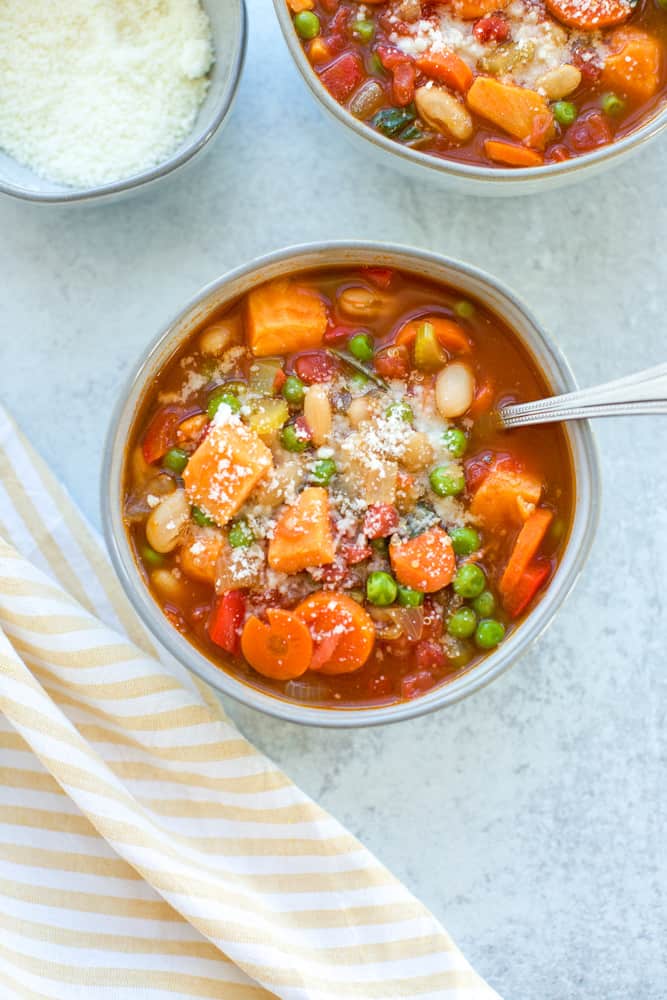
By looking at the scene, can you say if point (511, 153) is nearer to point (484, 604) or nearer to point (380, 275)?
point (380, 275)

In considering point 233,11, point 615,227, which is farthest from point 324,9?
point 615,227

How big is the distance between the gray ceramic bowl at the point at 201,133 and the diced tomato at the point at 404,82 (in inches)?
16.3

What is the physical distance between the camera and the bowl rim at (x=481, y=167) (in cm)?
249

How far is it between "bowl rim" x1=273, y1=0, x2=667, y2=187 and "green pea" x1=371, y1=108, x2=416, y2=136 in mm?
58

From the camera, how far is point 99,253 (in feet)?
9.61

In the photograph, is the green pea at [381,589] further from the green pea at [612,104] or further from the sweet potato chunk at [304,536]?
the green pea at [612,104]

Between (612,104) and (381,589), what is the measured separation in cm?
134

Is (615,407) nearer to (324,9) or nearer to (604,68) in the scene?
(604,68)

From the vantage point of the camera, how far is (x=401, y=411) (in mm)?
2541

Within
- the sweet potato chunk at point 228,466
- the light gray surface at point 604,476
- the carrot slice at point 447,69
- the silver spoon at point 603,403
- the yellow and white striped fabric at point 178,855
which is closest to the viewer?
the silver spoon at point 603,403

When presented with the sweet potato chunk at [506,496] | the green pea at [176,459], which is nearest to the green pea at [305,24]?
the green pea at [176,459]

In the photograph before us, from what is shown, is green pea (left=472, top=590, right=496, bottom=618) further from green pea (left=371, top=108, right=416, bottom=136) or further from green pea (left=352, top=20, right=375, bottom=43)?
green pea (left=352, top=20, right=375, bottom=43)

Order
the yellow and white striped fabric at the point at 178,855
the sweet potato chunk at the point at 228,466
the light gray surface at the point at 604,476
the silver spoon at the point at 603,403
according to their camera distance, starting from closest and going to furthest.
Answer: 1. the silver spoon at the point at 603,403
2. the sweet potato chunk at the point at 228,466
3. the yellow and white striped fabric at the point at 178,855
4. the light gray surface at the point at 604,476

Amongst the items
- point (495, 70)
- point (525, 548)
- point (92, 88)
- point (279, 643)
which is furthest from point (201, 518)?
point (495, 70)
